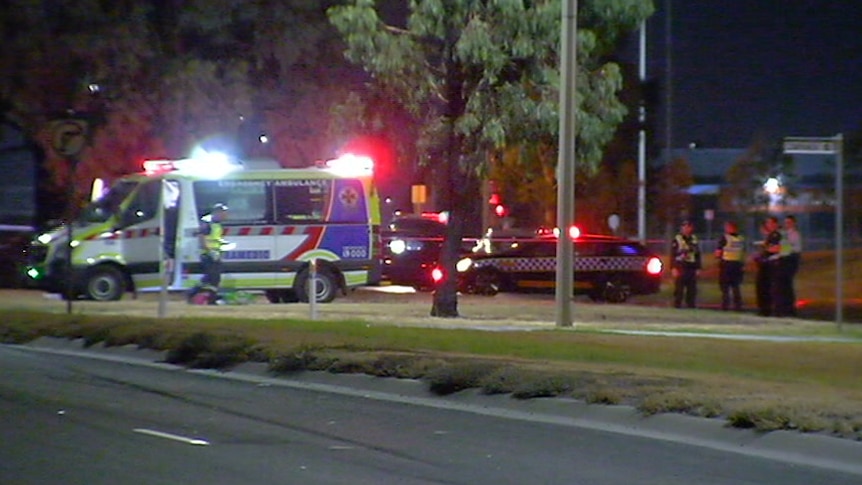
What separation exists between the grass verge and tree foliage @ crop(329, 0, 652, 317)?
371cm

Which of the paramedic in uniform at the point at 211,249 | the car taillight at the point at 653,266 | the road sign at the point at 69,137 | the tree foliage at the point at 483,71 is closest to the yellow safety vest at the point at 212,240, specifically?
the paramedic in uniform at the point at 211,249

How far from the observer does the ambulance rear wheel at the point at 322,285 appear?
1099 inches

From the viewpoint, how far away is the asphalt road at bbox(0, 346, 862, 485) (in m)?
10.2

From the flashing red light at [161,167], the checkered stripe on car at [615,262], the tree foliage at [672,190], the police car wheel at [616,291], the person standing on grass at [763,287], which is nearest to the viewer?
the person standing on grass at [763,287]

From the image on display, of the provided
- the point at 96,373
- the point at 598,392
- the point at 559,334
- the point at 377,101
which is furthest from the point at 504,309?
the point at 598,392

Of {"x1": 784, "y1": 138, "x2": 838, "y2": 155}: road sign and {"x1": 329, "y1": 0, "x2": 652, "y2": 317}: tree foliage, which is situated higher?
{"x1": 329, "y1": 0, "x2": 652, "y2": 317}: tree foliage

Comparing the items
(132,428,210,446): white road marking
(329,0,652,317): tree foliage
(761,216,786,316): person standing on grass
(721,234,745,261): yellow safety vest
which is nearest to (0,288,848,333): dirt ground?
(761,216,786,316): person standing on grass

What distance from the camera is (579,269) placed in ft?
103

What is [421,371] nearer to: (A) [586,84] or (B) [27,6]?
(A) [586,84]

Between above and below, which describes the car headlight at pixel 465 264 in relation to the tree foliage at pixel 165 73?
below

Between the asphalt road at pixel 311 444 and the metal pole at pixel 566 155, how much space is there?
681cm

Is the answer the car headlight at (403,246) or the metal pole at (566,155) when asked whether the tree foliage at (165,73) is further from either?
the metal pole at (566,155)

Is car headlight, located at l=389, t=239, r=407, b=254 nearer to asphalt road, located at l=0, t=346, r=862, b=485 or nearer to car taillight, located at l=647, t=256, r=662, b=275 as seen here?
car taillight, located at l=647, t=256, r=662, b=275

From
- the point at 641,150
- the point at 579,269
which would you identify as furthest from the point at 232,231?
the point at 641,150
